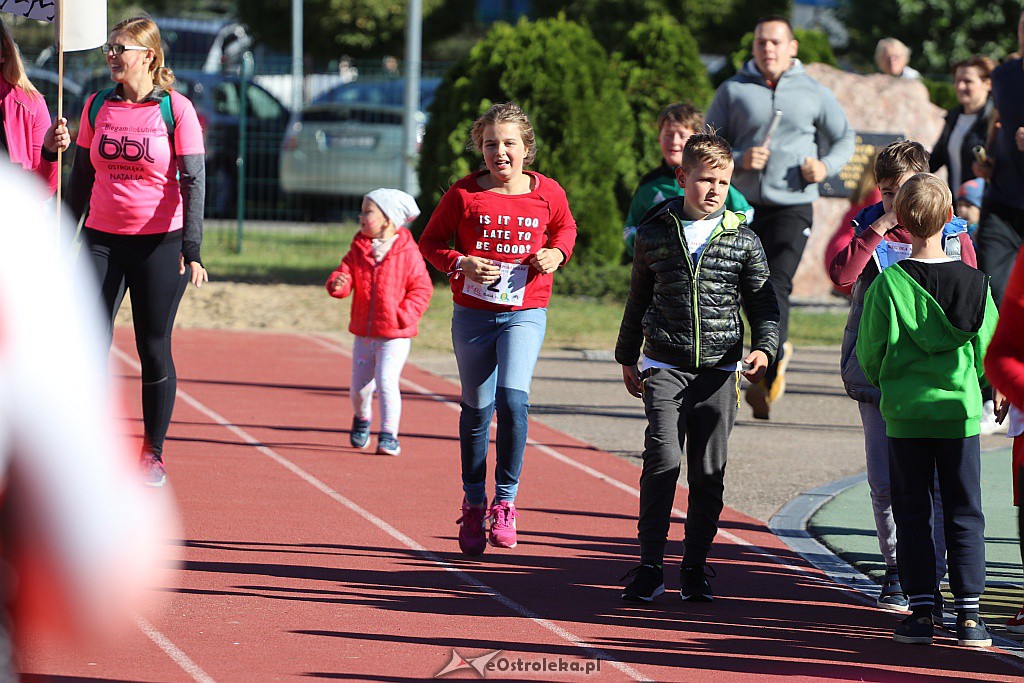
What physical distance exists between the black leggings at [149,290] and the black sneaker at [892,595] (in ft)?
11.1

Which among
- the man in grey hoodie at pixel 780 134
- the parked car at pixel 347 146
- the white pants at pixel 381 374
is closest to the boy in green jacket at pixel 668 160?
the man in grey hoodie at pixel 780 134

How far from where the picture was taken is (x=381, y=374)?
8219 millimetres

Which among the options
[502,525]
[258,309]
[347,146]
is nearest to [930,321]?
[502,525]

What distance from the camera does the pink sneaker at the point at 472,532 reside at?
20.1 ft

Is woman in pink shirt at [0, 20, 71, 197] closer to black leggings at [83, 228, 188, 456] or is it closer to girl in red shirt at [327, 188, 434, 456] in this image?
black leggings at [83, 228, 188, 456]

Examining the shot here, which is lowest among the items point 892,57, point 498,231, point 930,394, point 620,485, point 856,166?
point 620,485

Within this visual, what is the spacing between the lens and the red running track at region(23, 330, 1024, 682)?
15.7 feet

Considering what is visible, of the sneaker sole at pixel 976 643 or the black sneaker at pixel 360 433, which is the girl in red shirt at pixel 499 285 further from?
the black sneaker at pixel 360 433

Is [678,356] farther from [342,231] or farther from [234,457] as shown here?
[342,231]

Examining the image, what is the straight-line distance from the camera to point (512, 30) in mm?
16156

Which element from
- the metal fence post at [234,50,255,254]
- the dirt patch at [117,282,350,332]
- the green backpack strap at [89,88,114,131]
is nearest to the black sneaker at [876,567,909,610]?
the green backpack strap at [89,88,114,131]

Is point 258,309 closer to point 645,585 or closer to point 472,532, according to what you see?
point 472,532

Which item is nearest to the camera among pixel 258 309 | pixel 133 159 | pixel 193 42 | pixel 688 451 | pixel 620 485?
pixel 688 451

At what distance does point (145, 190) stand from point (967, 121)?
17.2ft
